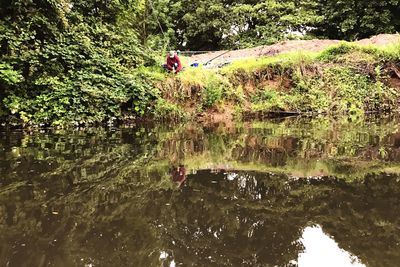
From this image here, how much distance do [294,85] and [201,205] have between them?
41.0ft

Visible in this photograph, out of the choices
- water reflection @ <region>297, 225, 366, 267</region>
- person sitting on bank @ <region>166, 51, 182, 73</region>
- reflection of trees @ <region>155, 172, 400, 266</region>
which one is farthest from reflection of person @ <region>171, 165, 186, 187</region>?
person sitting on bank @ <region>166, 51, 182, 73</region>

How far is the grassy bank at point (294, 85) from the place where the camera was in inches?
562

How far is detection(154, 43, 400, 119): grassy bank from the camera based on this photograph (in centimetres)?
1427

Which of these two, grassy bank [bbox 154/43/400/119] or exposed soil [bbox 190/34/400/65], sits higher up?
exposed soil [bbox 190/34/400/65]

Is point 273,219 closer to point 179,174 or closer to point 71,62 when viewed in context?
point 179,174

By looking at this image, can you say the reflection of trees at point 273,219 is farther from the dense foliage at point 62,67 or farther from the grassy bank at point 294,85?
the grassy bank at point 294,85

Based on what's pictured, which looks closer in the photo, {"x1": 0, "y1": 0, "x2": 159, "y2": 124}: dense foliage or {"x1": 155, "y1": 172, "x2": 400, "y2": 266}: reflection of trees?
{"x1": 155, "y1": 172, "x2": 400, "y2": 266}: reflection of trees

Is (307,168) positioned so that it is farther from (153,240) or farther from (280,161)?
(153,240)

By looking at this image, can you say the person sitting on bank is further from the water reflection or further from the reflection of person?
the water reflection

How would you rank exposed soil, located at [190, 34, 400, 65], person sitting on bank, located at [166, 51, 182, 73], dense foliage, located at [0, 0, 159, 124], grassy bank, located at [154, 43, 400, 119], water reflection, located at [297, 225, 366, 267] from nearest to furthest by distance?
water reflection, located at [297, 225, 366, 267] < dense foliage, located at [0, 0, 159, 124] < grassy bank, located at [154, 43, 400, 119] < person sitting on bank, located at [166, 51, 182, 73] < exposed soil, located at [190, 34, 400, 65]

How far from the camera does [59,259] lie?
305 cm

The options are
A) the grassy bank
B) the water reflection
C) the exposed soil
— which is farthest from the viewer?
the exposed soil

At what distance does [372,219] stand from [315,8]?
97.4 ft

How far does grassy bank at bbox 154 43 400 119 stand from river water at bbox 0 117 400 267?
6552 mm
